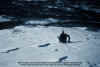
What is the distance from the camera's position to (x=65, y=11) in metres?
15.4

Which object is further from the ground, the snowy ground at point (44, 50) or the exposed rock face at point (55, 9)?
the exposed rock face at point (55, 9)

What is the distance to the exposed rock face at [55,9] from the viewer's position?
46.1 feet

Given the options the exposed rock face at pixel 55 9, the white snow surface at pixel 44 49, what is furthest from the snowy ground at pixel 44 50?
the exposed rock face at pixel 55 9

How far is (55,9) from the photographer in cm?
1631

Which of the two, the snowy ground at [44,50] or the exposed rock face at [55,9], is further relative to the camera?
the exposed rock face at [55,9]

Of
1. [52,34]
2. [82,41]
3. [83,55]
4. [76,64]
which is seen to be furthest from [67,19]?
[76,64]

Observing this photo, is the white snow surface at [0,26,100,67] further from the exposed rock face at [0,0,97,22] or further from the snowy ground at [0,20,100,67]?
the exposed rock face at [0,0,97,22]

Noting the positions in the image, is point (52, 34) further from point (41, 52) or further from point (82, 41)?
point (41, 52)

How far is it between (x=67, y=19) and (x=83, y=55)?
26.1 ft

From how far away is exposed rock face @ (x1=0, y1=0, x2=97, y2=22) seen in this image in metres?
14.1

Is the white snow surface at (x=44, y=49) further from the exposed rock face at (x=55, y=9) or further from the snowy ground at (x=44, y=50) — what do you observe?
the exposed rock face at (x=55, y=9)

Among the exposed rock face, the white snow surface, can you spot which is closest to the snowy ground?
the white snow surface

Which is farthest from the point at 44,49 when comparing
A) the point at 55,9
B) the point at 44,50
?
the point at 55,9

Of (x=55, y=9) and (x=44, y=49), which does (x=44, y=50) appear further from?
(x=55, y=9)
